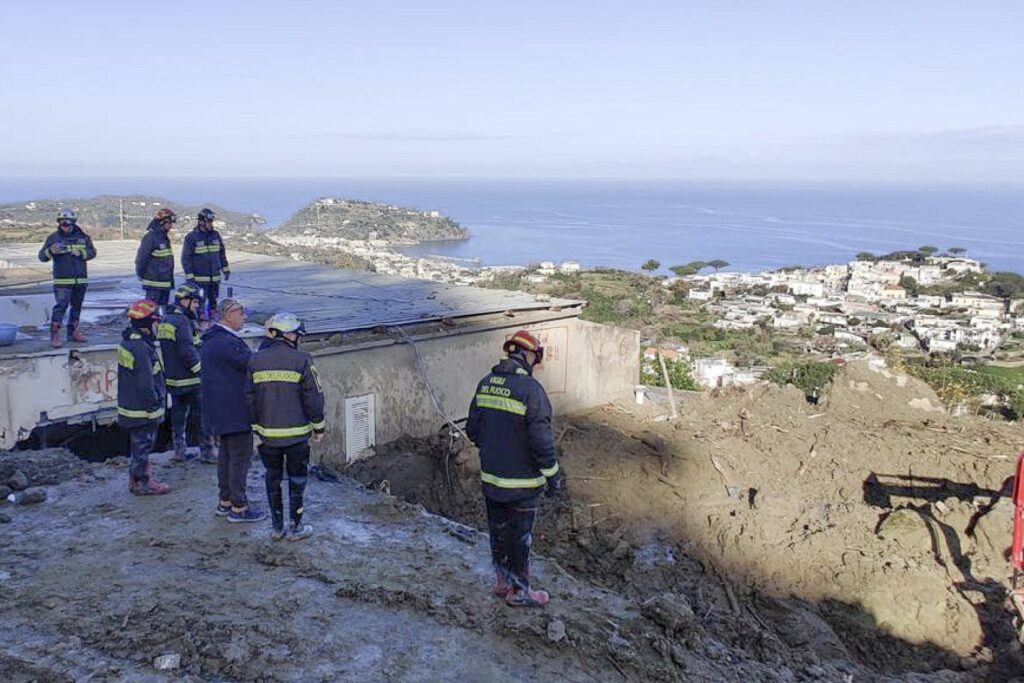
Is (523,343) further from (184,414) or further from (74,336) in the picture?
(74,336)

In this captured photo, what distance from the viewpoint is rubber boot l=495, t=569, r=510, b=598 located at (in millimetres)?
5871

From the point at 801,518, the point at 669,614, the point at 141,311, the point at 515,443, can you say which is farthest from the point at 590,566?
the point at 141,311

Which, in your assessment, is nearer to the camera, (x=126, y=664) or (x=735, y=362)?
(x=126, y=664)

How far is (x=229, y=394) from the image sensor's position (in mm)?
6605

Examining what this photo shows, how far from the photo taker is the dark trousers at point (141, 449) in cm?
707

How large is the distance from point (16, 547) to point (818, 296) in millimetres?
49546

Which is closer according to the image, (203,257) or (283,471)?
(283,471)

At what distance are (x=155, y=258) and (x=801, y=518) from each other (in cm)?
859

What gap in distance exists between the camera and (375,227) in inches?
1711

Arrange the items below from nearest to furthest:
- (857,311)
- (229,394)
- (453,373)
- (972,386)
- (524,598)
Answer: (524,598)
(229,394)
(453,373)
(972,386)
(857,311)

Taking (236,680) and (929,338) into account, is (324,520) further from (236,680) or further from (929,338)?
(929,338)

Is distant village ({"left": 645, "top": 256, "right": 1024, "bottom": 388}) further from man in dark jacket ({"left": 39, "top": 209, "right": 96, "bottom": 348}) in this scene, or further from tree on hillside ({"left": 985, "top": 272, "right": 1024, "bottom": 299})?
man in dark jacket ({"left": 39, "top": 209, "right": 96, "bottom": 348})

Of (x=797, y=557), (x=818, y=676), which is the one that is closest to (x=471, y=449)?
(x=797, y=557)

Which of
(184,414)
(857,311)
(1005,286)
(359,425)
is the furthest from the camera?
(1005,286)
